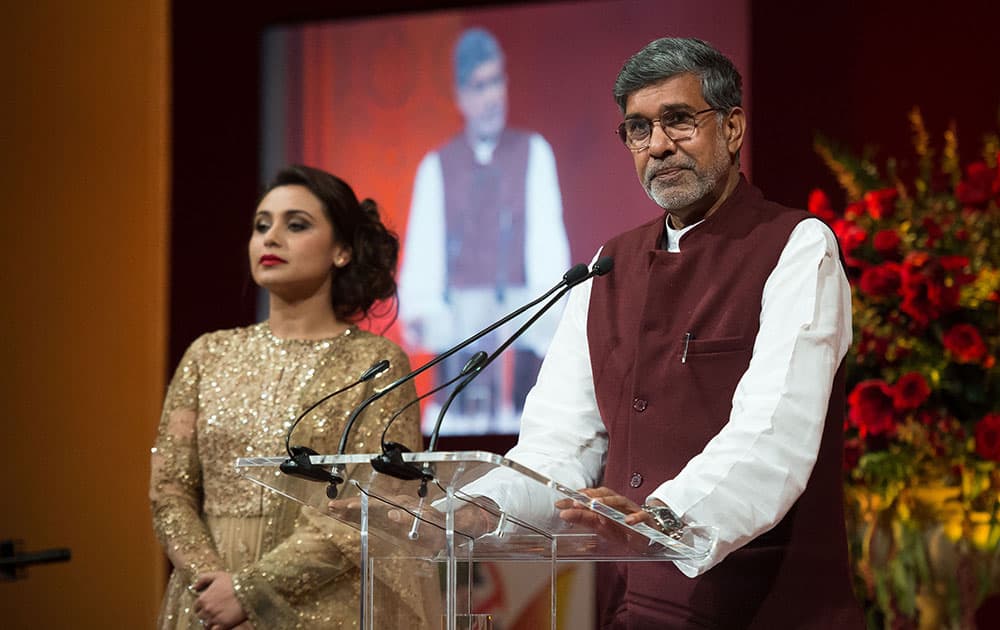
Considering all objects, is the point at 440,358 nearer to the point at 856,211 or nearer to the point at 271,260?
the point at 271,260

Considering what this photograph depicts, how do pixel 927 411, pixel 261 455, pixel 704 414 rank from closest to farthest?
pixel 704 414 → pixel 261 455 → pixel 927 411

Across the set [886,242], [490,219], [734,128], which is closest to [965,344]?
[886,242]

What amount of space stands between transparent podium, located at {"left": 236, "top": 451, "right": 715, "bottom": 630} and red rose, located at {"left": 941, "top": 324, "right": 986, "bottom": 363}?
5.00ft

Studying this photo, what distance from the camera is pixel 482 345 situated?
5078mm

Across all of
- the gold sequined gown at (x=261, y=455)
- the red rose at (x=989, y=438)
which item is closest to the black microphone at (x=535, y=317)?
the gold sequined gown at (x=261, y=455)

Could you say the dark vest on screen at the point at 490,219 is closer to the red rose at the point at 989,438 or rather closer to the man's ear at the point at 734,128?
the red rose at the point at 989,438

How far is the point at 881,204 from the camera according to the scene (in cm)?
339

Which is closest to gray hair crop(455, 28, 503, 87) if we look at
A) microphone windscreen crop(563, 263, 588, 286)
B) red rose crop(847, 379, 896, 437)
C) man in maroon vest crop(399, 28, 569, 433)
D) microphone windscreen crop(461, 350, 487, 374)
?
man in maroon vest crop(399, 28, 569, 433)

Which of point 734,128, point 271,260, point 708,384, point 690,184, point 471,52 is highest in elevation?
point 471,52

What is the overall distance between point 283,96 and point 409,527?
12.1 ft

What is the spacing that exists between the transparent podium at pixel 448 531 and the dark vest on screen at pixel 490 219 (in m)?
3.00

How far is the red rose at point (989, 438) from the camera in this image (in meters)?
3.14

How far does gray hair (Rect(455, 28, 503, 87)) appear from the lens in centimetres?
506

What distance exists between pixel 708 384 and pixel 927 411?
50.9 inches
